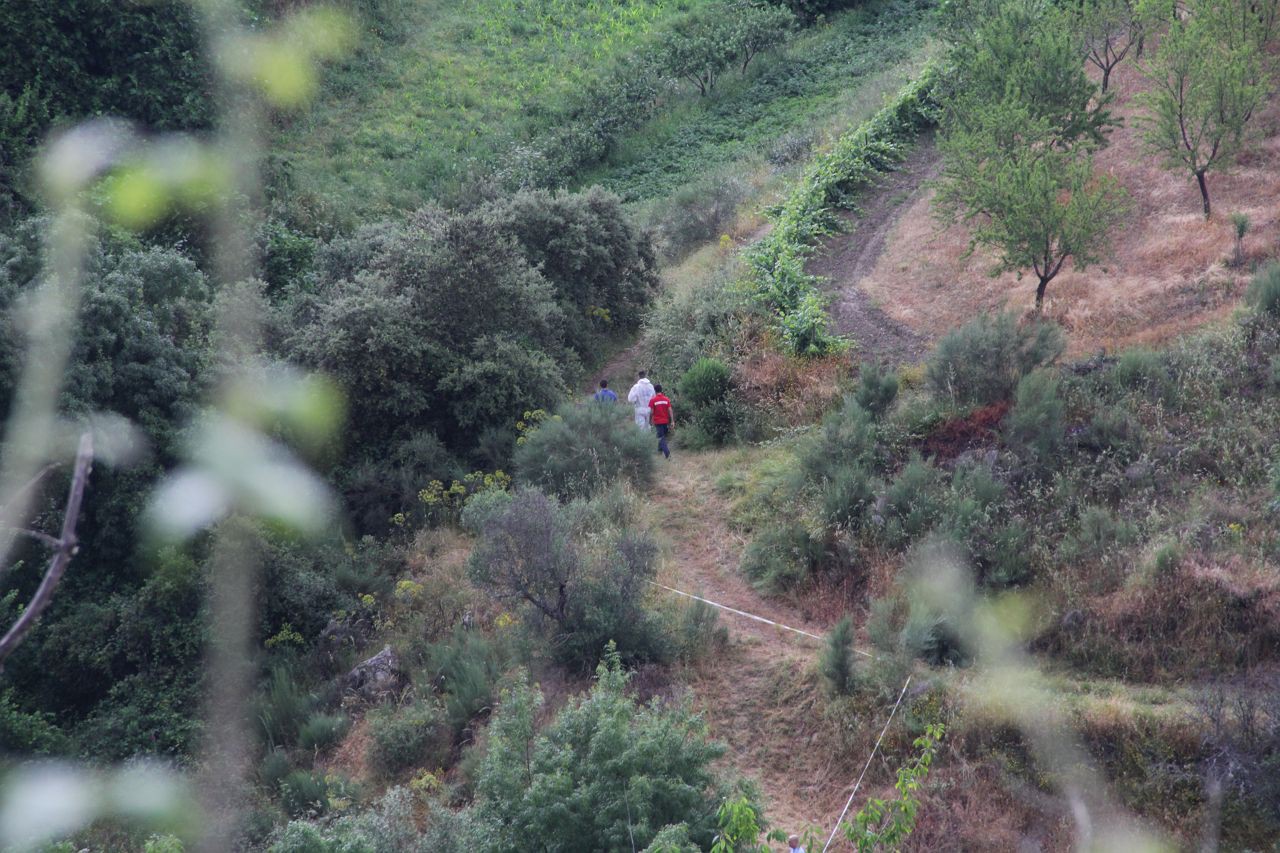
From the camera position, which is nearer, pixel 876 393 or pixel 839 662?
pixel 839 662

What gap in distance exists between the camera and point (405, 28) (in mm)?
29969

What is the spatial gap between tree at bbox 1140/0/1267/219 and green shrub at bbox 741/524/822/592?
9188mm

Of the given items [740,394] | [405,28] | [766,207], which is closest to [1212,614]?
[740,394]

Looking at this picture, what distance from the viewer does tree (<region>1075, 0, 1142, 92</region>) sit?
21188 millimetres

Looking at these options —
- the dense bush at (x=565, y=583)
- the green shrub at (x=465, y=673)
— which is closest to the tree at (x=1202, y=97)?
the dense bush at (x=565, y=583)

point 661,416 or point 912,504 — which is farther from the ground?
point 661,416

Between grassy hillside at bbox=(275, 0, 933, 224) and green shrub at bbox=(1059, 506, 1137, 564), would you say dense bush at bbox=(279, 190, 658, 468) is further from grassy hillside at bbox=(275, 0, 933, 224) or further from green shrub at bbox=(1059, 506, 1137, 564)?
green shrub at bbox=(1059, 506, 1137, 564)

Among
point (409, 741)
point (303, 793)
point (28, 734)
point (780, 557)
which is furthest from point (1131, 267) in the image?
point (28, 734)

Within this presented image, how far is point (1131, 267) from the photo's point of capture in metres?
15.6

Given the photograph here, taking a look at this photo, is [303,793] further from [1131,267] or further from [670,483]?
[1131,267]

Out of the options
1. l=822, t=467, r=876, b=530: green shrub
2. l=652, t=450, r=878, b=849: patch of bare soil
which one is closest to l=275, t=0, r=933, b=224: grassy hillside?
l=822, t=467, r=876, b=530: green shrub

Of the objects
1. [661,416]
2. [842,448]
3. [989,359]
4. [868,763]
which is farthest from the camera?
[661,416]

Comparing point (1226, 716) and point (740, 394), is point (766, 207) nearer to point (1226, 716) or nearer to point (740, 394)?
point (740, 394)

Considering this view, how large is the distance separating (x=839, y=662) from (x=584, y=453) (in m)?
5.00
